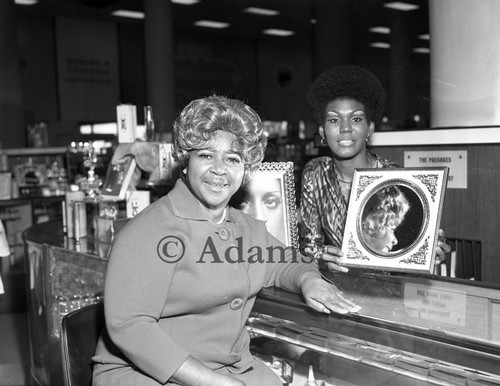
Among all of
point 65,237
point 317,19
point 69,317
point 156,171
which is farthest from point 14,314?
point 317,19

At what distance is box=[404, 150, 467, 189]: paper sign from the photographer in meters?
2.42

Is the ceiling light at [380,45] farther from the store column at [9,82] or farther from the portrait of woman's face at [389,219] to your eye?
the portrait of woman's face at [389,219]

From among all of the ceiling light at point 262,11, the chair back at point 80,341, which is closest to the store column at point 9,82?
the ceiling light at point 262,11

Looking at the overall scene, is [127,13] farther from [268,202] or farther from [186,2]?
[268,202]

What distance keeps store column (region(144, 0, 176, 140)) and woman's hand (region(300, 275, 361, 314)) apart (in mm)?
7836

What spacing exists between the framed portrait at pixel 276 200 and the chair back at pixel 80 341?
633 mm

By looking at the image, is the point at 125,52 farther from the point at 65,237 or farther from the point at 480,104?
the point at 480,104

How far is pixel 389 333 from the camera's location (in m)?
1.33

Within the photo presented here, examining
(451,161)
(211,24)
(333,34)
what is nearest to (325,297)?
(451,161)

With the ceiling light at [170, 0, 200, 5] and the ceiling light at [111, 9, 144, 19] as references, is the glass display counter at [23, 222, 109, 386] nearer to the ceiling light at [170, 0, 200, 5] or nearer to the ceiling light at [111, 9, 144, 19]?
the ceiling light at [170, 0, 200, 5]

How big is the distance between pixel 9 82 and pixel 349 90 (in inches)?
297

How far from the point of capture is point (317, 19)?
925cm

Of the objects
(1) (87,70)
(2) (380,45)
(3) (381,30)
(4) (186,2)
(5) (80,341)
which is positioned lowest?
(5) (80,341)

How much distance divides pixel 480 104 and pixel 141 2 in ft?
29.3
